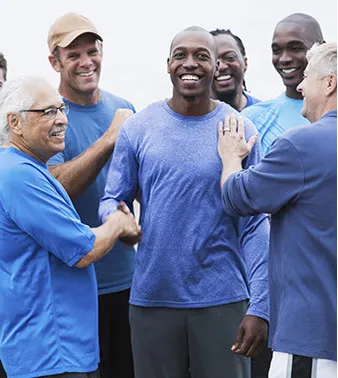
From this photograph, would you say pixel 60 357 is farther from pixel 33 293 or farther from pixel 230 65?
pixel 230 65

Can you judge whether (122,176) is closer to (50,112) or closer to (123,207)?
(123,207)

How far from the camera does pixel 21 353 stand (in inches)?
126

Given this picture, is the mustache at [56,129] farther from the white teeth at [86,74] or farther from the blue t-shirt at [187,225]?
the white teeth at [86,74]

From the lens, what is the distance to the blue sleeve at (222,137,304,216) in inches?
118

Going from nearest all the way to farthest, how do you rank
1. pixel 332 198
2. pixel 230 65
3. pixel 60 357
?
pixel 332 198 → pixel 60 357 → pixel 230 65

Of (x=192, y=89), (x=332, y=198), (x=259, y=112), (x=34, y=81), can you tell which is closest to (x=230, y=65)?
(x=259, y=112)

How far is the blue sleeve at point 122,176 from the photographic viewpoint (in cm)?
370

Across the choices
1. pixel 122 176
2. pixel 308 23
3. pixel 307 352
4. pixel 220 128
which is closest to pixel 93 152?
pixel 122 176

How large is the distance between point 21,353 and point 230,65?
2455mm

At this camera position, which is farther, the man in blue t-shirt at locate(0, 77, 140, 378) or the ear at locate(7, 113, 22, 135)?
the ear at locate(7, 113, 22, 135)

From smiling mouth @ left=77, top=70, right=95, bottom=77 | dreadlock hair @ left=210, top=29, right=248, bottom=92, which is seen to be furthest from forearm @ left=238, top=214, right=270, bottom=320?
dreadlock hair @ left=210, top=29, right=248, bottom=92

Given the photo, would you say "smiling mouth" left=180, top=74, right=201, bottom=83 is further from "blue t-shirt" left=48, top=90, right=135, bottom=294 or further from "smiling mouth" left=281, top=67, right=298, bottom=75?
"smiling mouth" left=281, top=67, right=298, bottom=75

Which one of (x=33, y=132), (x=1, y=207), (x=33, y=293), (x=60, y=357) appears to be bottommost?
(x=60, y=357)

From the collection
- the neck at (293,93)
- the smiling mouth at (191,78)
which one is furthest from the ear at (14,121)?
the neck at (293,93)
